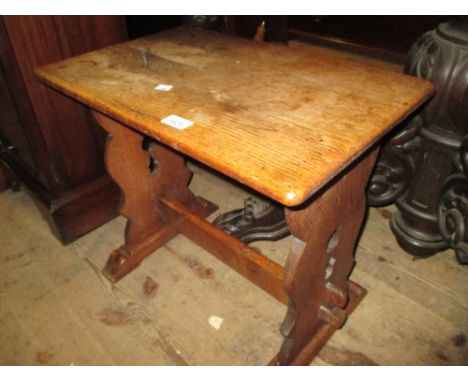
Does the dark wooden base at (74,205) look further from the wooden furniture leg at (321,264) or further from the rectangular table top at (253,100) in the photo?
the wooden furniture leg at (321,264)

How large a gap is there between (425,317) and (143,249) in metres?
1.16

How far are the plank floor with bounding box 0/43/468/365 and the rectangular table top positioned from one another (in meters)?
0.84

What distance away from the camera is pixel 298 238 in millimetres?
948

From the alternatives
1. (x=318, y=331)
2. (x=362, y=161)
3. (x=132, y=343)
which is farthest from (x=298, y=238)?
(x=132, y=343)

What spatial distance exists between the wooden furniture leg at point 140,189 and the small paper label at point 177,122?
0.49 metres

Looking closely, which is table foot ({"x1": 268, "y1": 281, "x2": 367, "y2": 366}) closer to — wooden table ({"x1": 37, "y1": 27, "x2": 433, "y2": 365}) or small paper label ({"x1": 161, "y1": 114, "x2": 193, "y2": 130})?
wooden table ({"x1": 37, "y1": 27, "x2": 433, "y2": 365})

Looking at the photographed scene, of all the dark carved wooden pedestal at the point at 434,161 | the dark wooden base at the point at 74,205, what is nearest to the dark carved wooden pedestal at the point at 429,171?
the dark carved wooden pedestal at the point at 434,161

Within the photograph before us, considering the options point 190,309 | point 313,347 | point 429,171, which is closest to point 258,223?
point 190,309

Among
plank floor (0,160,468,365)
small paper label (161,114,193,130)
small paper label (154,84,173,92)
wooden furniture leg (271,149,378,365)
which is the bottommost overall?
plank floor (0,160,468,365)

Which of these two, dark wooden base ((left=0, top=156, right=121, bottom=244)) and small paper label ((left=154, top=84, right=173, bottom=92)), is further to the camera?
dark wooden base ((left=0, top=156, right=121, bottom=244))

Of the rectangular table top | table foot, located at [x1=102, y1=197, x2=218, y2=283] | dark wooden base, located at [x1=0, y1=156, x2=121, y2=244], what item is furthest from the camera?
dark wooden base, located at [x1=0, y1=156, x2=121, y2=244]

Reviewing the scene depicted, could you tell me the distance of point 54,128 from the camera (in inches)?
63.9

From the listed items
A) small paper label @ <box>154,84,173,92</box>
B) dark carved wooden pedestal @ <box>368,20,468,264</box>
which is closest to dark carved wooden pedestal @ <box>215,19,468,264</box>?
dark carved wooden pedestal @ <box>368,20,468,264</box>

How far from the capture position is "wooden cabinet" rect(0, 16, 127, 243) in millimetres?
1439
